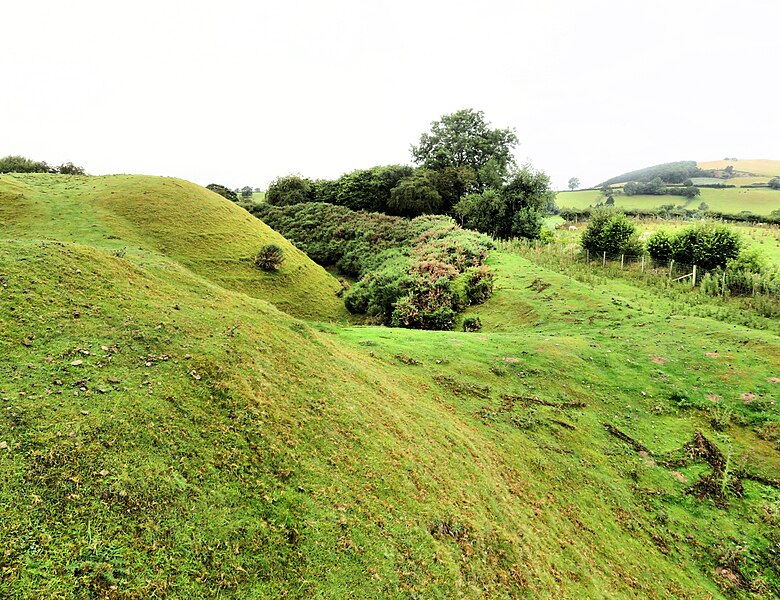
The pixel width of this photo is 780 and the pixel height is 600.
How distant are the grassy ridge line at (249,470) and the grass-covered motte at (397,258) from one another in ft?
42.4

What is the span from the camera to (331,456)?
7160mm

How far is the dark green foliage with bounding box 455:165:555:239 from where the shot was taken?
4056cm

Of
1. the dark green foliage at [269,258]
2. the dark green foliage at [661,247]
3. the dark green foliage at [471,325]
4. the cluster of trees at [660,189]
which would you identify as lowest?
the dark green foliage at [471,325]

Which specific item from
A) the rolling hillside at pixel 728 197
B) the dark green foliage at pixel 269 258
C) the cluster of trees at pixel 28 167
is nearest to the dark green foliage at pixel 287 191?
the cluster of trees at pixel 28 167

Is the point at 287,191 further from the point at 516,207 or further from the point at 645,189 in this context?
the point at 645,189

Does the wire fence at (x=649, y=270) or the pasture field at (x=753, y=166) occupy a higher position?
the pasture field at (x=753, y=166)

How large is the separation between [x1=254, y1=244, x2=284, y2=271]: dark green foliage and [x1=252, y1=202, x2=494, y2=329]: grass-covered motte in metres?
5.93

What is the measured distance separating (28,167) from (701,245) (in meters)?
59.9

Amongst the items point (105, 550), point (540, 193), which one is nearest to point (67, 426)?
point (105, 550)

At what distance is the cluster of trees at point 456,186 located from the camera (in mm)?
41375

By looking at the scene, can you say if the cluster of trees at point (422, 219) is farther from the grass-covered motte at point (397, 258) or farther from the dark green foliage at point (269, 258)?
the dark green foliage at point (269, 258)

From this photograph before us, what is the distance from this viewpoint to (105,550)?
420 centimetres

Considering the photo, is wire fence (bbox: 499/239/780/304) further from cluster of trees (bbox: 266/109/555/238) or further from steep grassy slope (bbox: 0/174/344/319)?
steep grassy slope (bbox: 0/174/344/319)

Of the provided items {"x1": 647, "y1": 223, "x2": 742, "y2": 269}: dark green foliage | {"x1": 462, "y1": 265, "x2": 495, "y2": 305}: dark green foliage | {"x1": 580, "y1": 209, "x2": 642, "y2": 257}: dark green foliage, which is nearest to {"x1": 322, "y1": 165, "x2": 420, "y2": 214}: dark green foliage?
{"x1": 580, "y1": 209, "x2": 642, "y2": 257}: dark green foliage
